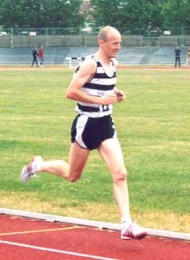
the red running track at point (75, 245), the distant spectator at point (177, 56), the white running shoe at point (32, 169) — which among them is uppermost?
the white running shoe at point (32, 169)

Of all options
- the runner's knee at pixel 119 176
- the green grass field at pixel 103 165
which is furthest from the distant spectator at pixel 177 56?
the runner's knee at pixel 119 176

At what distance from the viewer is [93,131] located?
1020 cm

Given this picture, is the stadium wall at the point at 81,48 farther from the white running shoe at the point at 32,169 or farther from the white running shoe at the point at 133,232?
the white running shoe at the point at 133,232

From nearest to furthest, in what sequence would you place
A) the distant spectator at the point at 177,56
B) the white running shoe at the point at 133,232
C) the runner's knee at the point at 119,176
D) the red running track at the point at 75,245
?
the red running track at the point at 75,245
the white running shoe at the point at 133,232
the runner's knee at the point at 119,176
the distant spectator at the point at 177,56

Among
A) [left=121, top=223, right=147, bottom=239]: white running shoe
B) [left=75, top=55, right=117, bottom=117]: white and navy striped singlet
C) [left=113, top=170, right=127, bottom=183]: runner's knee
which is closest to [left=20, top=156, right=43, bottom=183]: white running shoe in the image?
[left=75, top=55, right=117, bottom=117]: white and navy striped singlet

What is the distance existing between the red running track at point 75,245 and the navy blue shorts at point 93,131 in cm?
100

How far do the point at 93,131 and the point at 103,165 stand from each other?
658 cm

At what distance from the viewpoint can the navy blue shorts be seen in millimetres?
10188

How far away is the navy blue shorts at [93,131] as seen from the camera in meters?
10.2

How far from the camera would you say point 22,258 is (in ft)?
30.4

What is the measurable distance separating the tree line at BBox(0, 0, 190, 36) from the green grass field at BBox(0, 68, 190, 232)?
71.5 metres

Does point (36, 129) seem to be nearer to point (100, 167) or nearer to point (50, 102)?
point (100, 167)

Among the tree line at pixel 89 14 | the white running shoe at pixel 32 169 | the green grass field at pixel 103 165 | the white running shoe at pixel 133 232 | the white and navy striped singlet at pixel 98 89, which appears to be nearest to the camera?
the white running shoe at pixel 133 232

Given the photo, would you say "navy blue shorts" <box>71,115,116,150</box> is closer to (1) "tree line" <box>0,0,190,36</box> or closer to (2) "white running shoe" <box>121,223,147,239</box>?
(2) "white running shoe" <box>121,223,147,239</box>
